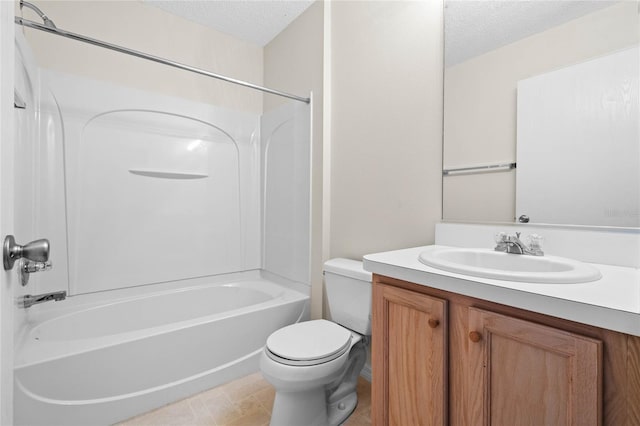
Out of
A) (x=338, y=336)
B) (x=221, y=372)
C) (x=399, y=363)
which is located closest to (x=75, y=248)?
(x=221, y=372)

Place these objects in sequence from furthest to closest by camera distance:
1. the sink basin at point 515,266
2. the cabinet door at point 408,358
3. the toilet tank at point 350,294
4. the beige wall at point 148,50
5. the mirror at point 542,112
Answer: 1. the beige wall at point 148,50
2. the toilet tank at point 350,294
3. the mirror at point 542,112
4. the cabinet door at point 408,358
5. the sink basin at point 515,266

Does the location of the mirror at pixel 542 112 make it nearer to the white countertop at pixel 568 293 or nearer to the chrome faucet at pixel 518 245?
the chrome faucet at pixel 518 245

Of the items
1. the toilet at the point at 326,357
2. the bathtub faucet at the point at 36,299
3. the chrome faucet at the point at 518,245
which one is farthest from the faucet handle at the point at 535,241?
the bathtub faucet at the point at 36,299

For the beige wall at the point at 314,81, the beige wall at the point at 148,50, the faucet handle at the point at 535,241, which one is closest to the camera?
the faucet handle at the point at 535,241

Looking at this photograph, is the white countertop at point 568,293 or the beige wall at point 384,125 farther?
the beige wall at point 384,125

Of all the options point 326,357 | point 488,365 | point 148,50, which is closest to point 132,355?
point 326,357

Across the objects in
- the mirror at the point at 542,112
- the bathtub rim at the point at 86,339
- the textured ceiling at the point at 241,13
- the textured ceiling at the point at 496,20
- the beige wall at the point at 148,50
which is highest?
the textured ceiling at the point at 241,13

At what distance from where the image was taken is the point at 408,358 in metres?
0.96

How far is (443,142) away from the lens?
150 centimetres

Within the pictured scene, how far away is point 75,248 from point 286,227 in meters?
1.38

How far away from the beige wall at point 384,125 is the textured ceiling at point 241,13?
1.31 feet

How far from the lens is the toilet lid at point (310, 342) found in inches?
51.3

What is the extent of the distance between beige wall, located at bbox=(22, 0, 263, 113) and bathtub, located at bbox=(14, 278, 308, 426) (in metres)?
1.56

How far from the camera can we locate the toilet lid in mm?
1304
